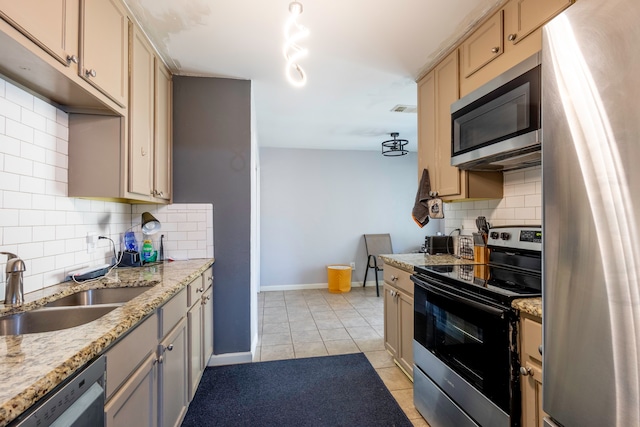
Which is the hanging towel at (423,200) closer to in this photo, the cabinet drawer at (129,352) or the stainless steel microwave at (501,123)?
the stainless steel microwave at (501,123)

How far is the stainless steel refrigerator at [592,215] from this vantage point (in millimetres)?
630

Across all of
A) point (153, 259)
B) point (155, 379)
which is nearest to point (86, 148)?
point (153, 259)

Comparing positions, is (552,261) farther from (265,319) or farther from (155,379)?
(265,319)

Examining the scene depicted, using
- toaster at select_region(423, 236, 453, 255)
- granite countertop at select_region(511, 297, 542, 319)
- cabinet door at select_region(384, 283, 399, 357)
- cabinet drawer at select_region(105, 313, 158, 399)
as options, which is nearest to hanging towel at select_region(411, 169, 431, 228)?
toaster at select_region(423, 236, 453, 255)

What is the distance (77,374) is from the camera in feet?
2.52

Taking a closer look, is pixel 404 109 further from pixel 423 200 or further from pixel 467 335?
pixel 467 335

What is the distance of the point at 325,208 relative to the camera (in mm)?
5039

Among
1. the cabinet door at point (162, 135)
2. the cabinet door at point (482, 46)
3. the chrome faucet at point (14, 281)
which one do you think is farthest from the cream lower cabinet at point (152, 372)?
the cabinet door at point (482, 46)

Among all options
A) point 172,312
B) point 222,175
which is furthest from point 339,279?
point 172,312

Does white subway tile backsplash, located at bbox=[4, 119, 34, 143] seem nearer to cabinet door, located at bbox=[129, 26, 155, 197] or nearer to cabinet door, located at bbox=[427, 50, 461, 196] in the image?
cabinet door, located at bbox=[129, 26, 155, 197]

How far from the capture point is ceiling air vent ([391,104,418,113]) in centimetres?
315

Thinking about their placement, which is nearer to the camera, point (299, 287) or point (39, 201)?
point (39, 201)

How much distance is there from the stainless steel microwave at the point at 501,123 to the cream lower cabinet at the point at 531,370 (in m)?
0.82

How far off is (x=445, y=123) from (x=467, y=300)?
4.36 ft
